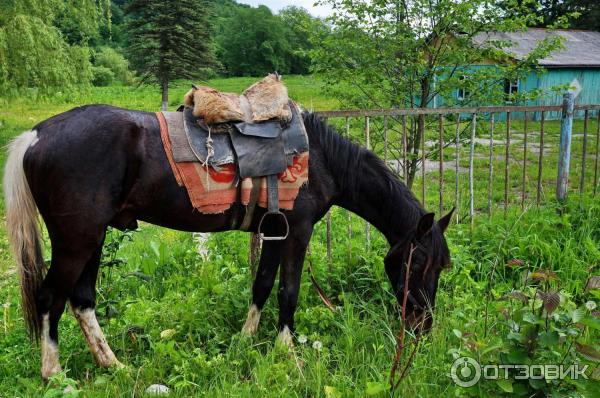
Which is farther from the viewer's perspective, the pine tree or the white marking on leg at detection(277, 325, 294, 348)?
the pine tree

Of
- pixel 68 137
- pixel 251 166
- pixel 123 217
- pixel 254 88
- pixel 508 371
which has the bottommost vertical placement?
pixel 508 371

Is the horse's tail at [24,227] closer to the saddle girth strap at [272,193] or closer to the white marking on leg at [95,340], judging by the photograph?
the white marking on leg at [95,340]

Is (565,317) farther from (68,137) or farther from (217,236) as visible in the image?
(217,236)

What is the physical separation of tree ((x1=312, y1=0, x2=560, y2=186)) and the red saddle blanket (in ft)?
6.69

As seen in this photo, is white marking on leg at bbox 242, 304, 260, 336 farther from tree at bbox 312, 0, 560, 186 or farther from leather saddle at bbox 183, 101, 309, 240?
tree at bbox 312, 0, 560, 186

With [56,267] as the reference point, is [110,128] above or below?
above

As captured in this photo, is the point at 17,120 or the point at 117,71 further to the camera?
the point at 117,71

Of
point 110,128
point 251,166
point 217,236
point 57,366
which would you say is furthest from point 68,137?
point 217,236

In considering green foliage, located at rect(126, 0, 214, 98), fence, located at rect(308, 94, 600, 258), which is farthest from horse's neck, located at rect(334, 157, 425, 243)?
green foliage, located at rect(126, 0, 214, 98)

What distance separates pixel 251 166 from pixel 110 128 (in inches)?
33.9

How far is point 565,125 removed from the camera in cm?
548

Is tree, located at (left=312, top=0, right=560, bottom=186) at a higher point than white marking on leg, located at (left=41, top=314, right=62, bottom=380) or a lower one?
higher

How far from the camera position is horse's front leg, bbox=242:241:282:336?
3.49m

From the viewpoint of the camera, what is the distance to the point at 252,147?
3.11 meters
